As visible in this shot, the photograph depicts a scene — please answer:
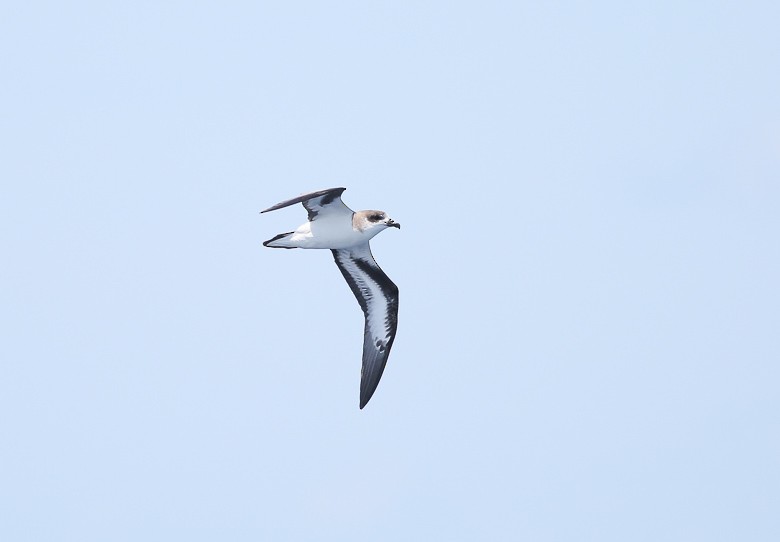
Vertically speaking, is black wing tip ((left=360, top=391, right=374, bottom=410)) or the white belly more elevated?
the white belly

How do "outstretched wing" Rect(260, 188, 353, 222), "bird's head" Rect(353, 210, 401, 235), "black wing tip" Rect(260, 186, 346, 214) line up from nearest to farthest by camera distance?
1. "black wing tip" Rect(260, 186, 346, 214)
2. "outstretched wing" Rect(260, 188, 353, 222)
3. "bird's head" Rect(353, 210, 401, 235)

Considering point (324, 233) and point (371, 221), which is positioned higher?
point (324, 233)

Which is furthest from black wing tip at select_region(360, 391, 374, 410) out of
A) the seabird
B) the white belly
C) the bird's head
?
the bird's head

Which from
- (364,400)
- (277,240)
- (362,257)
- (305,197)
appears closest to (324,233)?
(277,240)

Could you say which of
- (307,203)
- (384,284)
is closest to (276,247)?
(307,203)

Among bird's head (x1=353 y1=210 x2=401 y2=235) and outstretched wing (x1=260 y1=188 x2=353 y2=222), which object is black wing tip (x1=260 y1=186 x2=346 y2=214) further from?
bird's head (x1=353 y1=210 x2=401 y2=235)

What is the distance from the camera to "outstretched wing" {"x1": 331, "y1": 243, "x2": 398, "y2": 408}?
97.9ft

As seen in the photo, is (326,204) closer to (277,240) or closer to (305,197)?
(277,240)

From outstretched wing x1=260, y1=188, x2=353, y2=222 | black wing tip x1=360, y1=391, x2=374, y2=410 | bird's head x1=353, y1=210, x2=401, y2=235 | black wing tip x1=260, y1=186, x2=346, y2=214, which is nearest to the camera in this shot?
black wing tip x1=260, y1=186, x2=346, y2=214

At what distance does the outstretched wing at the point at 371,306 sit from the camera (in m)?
29.8

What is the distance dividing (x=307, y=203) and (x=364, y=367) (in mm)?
5566

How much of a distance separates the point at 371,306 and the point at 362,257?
5.46 ft

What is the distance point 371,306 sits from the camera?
100 ft

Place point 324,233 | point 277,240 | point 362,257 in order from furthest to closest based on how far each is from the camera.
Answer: point 362,257, point 324,233, point 277,240
